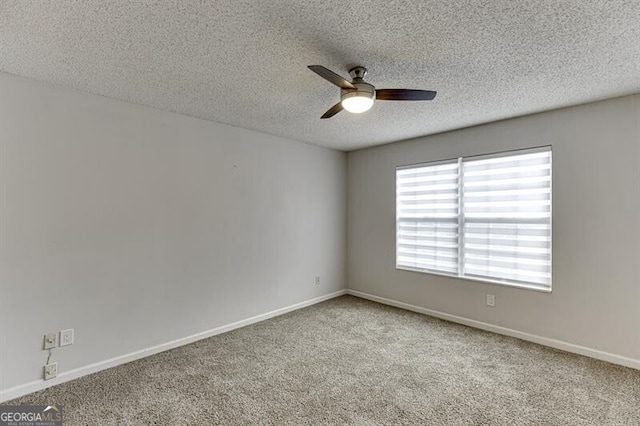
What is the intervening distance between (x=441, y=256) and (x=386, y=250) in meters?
0.80

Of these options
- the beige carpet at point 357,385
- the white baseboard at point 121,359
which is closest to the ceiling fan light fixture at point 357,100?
the beige carpet at point 357,385

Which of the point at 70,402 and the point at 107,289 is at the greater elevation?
the point at 107,289

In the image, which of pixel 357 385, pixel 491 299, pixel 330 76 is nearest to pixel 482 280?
pixel 491 299

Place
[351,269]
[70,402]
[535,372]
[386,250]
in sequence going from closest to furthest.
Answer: [70,402] → [535,372] → [386,250] → [351,269]

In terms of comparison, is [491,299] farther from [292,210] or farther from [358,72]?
[358,72]

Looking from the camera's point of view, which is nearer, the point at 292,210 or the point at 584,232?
the point at 584,232

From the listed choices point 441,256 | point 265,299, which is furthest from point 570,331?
point 265,299

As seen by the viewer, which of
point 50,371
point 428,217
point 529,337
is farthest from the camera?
point 428,217

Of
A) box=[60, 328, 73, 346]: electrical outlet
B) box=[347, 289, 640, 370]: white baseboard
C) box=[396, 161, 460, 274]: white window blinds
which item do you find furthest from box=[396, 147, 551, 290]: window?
box=[60, 328, 73, 346]: electrical outlet

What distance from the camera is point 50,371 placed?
235 cm

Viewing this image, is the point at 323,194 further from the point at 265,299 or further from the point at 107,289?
the point at 107,289

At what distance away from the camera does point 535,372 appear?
256 cm

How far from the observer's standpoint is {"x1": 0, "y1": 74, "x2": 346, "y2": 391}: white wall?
2291 millimetres

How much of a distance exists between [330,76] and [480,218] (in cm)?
264
